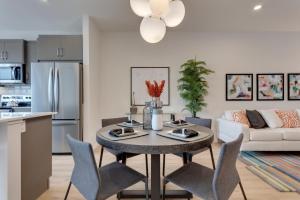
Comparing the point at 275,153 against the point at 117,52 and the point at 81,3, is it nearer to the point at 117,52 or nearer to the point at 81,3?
the point at 117,52

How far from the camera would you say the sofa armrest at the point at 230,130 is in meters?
3.66

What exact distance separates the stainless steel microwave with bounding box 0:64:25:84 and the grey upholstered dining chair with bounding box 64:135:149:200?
3782mm

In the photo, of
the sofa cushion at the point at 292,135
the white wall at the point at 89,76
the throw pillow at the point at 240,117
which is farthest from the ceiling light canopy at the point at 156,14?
the sofa cushion at the point at 292,135

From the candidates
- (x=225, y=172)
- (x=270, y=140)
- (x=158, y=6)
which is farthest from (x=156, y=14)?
(x=270, y=140)

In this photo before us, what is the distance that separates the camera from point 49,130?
2.43m

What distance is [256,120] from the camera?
413 cm

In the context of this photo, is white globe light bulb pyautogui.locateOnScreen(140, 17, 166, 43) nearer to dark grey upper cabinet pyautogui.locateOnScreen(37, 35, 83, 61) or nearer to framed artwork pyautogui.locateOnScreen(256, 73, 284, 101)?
dark grey upper cabinet pyautogui.locateOnScreen(37, 35, 83, 61)

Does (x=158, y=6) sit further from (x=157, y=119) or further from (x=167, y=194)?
(x=167, y=194)

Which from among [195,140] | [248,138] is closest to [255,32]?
[248,138]

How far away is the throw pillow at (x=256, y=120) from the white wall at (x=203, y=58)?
0.61 m

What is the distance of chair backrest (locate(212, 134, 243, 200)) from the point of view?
134cm

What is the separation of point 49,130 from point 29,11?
2433 millimetres

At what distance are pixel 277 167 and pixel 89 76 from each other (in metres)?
3.50

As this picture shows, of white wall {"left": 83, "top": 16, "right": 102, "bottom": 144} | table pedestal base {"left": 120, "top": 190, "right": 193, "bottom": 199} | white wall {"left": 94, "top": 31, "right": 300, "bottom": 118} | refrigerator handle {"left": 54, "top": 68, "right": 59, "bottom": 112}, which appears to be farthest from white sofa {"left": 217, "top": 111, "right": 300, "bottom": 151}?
refrigerator handle {"left": 54, "top": 68, "right": 59, "bottom": 112}
